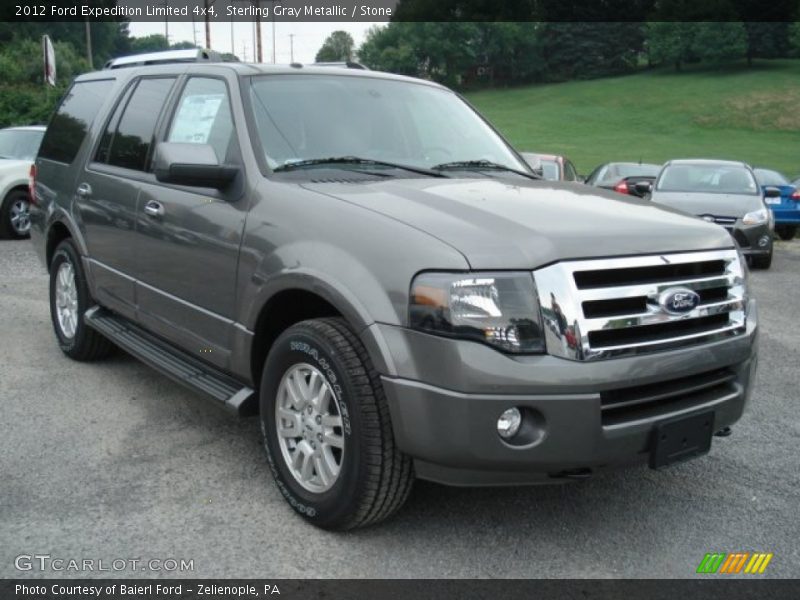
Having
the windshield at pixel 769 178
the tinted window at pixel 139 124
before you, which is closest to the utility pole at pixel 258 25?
the windshield at pixel 769 178

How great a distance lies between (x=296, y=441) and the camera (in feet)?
11.4

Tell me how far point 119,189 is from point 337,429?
93.3 inches

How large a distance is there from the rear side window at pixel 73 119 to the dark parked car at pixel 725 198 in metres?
6.76

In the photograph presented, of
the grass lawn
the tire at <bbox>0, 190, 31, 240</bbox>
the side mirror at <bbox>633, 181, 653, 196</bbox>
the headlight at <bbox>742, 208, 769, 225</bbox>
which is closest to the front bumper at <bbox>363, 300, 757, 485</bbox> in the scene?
the headlight at <bbox>742, 208, 769, 225</bbox>

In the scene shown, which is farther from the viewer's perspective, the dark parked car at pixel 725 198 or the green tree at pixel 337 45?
the green tree at pixel 337 45

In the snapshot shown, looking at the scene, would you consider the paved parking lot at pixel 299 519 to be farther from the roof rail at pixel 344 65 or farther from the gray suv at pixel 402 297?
the roof rail at pixel 344 65

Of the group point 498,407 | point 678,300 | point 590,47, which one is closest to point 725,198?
point 678,300

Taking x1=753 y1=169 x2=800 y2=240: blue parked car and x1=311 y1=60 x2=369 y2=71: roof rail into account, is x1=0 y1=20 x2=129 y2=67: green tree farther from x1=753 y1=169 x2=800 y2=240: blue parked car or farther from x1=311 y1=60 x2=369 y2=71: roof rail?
x1=311 y1=60 x2=369 y2=71: roof rail

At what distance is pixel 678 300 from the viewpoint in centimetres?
310

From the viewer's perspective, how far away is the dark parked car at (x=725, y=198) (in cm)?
1088

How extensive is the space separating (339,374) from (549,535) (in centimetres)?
111

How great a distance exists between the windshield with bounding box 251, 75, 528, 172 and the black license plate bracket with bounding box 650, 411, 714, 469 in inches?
71.3

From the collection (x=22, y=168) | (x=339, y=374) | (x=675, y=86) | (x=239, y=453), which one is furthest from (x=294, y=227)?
(x=675, y=86)
